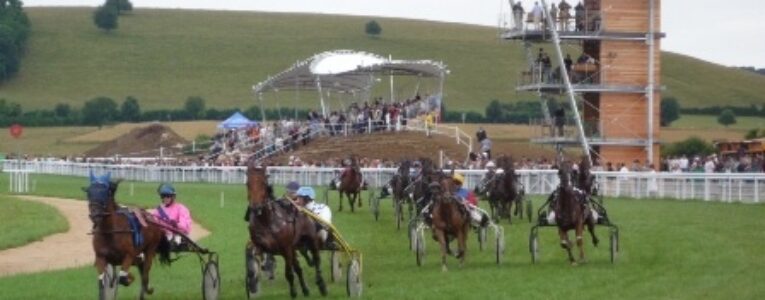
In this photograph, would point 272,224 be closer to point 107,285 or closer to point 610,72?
point 107,285

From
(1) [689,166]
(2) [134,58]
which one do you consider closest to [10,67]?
(2) [134,58]

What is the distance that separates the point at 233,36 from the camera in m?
142

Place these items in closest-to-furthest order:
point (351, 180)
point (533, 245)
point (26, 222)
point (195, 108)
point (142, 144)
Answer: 1. point (533, 245)
2. point (26, 222)
3. point (351, 180)
4. point (142, 144)
5. point (195, 108)

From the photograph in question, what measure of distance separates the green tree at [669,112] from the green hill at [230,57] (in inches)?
340

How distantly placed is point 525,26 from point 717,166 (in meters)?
14.7

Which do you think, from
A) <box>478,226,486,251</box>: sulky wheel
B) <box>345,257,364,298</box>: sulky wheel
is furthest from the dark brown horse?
<box>345,257,364,298</box>: sulky wheel

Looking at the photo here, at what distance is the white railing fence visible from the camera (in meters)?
44.4

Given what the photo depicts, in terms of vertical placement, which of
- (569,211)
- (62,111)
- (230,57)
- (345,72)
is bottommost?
(569,211)

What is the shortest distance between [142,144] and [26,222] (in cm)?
4895

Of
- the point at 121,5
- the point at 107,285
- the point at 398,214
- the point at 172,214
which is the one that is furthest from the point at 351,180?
the point at 121,5

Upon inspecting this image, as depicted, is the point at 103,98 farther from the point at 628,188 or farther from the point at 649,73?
the point at 628,188

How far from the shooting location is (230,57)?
441 ft

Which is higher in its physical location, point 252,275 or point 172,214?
point 172,214

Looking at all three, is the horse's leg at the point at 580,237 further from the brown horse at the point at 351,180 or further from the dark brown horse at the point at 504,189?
the brown horse at the point at 351,180
